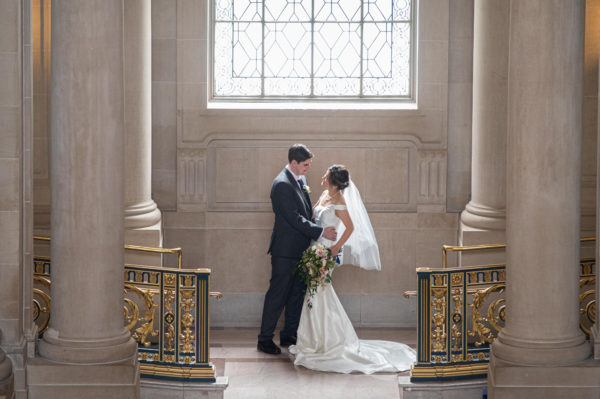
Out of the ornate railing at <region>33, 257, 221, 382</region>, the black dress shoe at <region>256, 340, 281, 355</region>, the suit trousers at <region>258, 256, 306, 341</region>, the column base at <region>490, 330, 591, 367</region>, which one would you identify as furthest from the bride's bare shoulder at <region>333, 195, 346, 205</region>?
the column base at <region>490, 330, 591, 367</region>

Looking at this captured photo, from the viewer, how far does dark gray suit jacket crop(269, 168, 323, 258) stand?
431 inches

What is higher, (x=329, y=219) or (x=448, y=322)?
(x=329, y=219)

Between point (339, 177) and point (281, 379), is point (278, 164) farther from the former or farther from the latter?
point (281, 379)

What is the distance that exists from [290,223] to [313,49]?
268cm

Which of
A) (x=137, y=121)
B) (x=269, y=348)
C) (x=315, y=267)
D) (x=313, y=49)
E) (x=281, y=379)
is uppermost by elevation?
(x=313, y=49)

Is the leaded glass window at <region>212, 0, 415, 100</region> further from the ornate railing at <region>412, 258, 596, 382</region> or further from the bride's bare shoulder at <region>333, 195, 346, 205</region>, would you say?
the ornate railing at <region>412, 258, 596, 382</region>

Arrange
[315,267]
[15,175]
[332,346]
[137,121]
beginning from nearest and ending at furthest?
[15,175]
[332,346]
[315,267]
[137,121]

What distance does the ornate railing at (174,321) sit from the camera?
30.2ft

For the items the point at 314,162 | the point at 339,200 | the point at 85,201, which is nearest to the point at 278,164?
the point at 314,162

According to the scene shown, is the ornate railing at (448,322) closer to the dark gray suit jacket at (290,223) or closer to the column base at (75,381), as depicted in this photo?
the dark gray suit jacket at (290,223)

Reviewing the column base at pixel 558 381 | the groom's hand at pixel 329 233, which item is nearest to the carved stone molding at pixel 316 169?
the groom's hand at pixel 329 233

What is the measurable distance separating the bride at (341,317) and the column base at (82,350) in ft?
8.61

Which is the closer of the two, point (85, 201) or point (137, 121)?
point (85, 201)

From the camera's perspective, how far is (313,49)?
493 inches
